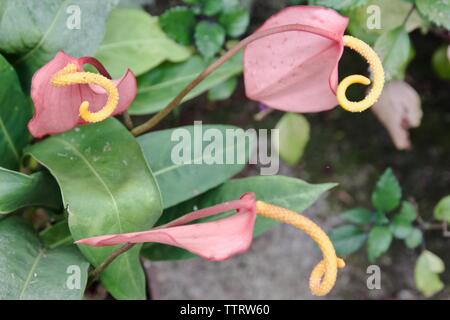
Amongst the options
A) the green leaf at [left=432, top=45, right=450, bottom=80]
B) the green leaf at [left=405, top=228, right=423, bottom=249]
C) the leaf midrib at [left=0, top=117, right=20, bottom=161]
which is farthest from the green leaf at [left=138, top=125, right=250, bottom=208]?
the green leaf at [left=432, top=45, right=450, bottom=80]

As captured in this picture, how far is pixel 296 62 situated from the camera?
1.94ft

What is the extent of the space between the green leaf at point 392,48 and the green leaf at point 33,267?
366mm

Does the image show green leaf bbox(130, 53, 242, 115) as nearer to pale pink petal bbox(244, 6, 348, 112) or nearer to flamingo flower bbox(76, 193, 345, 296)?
pale pink petal bbox(244, 6, 348, 112)

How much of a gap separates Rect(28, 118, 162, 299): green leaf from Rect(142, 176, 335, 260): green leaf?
0.31 ft

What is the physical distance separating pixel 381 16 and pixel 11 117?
15.8 inches

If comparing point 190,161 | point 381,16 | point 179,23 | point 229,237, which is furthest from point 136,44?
point 229,237

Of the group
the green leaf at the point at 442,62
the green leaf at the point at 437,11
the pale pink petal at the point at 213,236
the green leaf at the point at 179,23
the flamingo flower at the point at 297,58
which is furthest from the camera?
the green leaf at the point at 442,62

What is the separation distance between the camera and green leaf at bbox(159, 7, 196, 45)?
77 cm

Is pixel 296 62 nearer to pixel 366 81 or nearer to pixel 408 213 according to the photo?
pixel 366 81

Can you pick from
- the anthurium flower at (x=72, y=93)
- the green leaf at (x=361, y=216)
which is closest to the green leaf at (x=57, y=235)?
the anthurium flower at (x=72, y=93)

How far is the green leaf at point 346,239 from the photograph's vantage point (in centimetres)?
79

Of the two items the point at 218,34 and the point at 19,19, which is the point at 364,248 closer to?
the point at 218,34

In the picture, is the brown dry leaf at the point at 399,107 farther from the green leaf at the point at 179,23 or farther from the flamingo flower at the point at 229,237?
the flamingo flower at the point at 229,237
